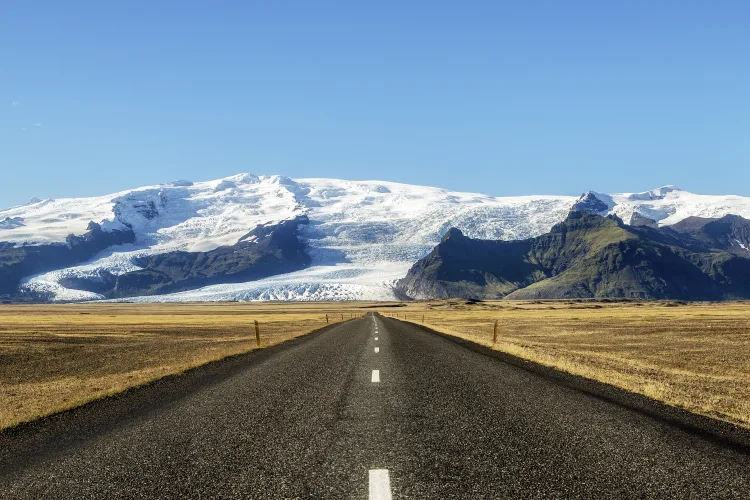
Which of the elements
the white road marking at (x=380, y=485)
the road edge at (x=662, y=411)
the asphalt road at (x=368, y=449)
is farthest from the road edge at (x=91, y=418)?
the road edge at (x=662, y=411)

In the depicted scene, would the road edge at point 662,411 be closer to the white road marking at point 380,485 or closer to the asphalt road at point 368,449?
the asphalt road at point 368,449

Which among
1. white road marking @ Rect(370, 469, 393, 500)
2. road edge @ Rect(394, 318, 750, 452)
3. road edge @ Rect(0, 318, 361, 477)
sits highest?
white road marking @ Rect(370, 469, 393, 500)

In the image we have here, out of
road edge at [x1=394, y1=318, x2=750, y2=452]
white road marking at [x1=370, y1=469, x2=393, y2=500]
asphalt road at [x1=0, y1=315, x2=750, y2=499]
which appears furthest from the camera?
road edge at [x1=394, y1=318, x2=750, y2=452]

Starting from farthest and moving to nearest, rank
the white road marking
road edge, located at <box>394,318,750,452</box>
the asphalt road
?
road edge, located at <box>394,318,750,452</box> → the asphalt road → the white road marking

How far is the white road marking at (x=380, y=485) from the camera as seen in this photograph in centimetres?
649

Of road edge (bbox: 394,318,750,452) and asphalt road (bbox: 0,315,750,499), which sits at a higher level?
asphalt road (bbox: 0,315,750,499)

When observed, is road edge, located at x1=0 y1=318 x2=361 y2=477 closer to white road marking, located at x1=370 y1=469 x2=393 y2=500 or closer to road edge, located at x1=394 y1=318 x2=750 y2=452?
white road marking, located at x1=370 y1=469 x2=393 y2=500

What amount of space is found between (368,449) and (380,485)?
5.50 feet

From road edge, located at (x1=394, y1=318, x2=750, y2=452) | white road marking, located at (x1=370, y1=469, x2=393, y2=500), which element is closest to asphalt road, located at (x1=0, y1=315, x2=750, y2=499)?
white road marking, located at (x1=370, y1=469, x2=393, y2=500)

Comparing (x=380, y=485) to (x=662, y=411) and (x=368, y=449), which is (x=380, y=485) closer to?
(x=368, y=449)

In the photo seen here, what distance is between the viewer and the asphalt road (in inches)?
272

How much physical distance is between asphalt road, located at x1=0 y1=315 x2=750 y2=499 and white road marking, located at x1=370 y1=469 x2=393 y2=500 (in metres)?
0.03

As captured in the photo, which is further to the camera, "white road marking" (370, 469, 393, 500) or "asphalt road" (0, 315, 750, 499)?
"asphalt road" (0, 315, 750, 499)

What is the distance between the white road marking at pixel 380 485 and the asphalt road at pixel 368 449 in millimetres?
26
